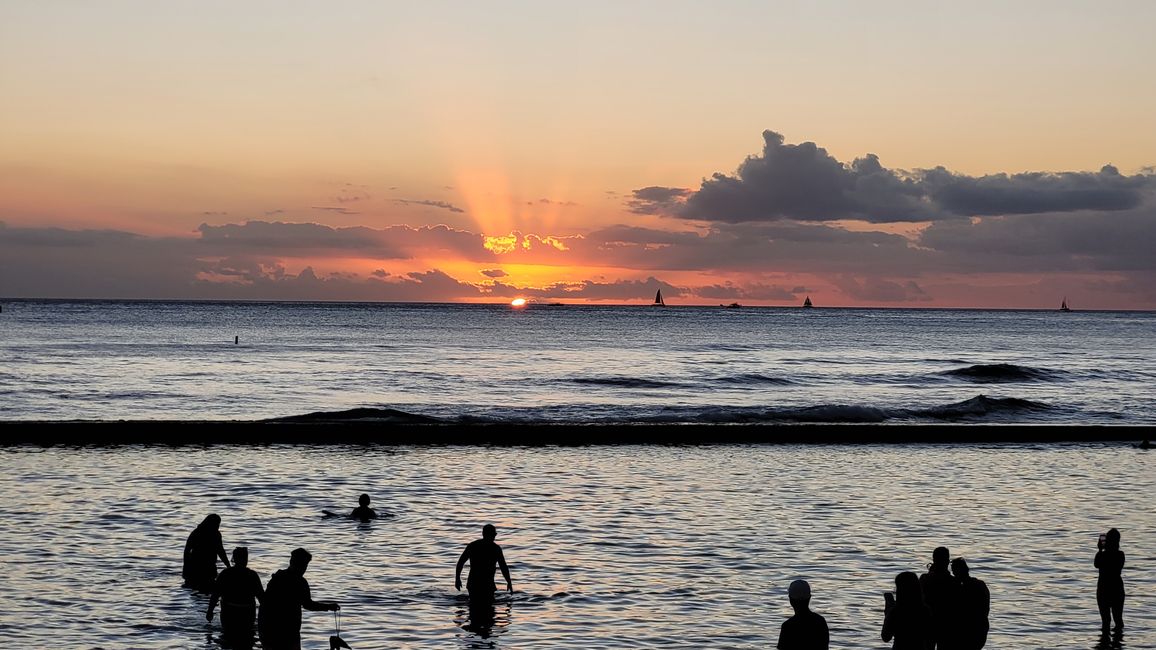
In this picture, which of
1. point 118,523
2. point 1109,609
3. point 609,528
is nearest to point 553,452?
point 609,528

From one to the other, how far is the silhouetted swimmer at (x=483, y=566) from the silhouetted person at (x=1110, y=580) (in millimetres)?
8155

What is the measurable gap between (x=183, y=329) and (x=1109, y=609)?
166438 mm

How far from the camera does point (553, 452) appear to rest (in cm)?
3759

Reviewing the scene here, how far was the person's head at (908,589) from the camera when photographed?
1205 centimetres

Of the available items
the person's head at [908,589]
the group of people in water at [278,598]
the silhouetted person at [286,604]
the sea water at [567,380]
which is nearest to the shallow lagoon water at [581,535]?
the group of people in water at [278,598]

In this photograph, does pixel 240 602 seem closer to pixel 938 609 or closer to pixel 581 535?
pixel 938 609

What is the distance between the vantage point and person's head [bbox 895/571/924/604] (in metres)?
12.0

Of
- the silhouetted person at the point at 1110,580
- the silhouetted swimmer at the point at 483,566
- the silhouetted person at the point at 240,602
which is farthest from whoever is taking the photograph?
the silhouetted swimmer at the point at 483,566

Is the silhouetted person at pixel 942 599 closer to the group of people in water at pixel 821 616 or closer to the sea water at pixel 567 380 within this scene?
the group of people in water at pixel 821 616

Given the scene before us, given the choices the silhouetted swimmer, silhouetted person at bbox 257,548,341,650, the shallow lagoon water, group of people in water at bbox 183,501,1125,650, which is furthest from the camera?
the silhouetted swimmer

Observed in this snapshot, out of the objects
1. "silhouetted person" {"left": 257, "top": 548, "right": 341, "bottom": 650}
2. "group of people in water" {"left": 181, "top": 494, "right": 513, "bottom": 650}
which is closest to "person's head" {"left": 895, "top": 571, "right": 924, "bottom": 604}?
"group of people in water" {"left": 181, "top": 494, "right": 513, "bottom": 650}

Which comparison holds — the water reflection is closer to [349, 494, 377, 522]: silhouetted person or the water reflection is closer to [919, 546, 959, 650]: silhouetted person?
[919, 546, 959, 650]: silhouetted person

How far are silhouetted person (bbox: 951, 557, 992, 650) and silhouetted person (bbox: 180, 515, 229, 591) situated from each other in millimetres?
10723

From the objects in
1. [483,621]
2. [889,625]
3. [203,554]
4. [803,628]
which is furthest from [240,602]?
[889,625]
